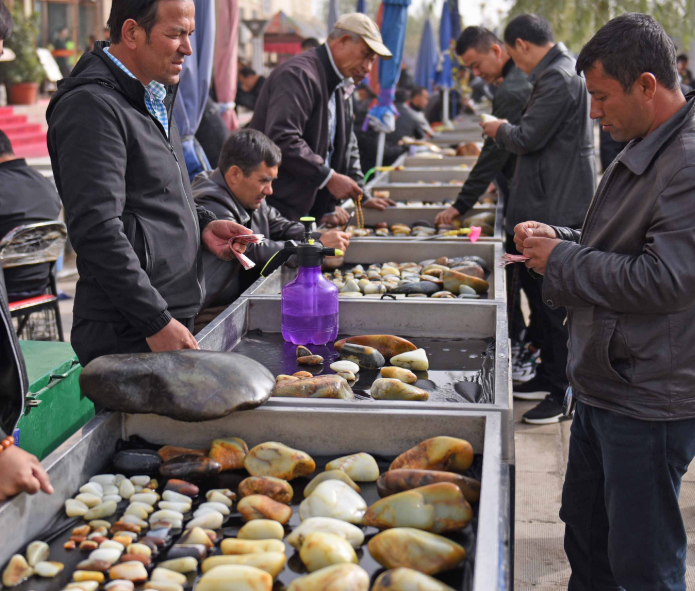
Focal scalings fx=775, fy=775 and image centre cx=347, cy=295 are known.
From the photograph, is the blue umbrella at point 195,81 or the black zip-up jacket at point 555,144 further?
the blue umbrella at point 195,81

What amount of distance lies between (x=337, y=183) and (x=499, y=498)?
312cm

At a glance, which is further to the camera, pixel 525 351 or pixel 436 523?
pixel 525 351

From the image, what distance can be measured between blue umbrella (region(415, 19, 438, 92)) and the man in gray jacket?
14584 mm

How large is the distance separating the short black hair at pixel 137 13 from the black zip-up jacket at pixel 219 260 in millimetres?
1213

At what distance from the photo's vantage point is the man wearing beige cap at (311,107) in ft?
14.0

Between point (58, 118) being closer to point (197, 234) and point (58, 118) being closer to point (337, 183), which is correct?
point (197, 234)

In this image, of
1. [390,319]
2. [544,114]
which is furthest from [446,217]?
[390,319]

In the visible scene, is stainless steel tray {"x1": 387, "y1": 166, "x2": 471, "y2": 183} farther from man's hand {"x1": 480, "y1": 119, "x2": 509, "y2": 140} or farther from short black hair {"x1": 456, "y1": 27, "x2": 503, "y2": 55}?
man's hand {"x1": 480, "y1": 119, "x2": 509, "y2": 140}

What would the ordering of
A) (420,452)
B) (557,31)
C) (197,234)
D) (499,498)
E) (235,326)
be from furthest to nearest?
1. (557,31)
2. (235,326)
3. (197,234)
4. (420,452)
5. (499,498)

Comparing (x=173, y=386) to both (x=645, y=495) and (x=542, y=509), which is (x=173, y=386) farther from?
(x=542, y=509)

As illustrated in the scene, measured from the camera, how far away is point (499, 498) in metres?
1.37

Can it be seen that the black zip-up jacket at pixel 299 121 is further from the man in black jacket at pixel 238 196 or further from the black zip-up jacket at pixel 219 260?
the man in black jacket at pixel 238 196

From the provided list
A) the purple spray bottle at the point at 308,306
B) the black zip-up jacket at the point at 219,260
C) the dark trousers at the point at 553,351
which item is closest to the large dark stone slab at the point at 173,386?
the purple spray bottle at the point at 308,306

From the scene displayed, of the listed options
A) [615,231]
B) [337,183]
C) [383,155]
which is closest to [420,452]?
[615,231]
